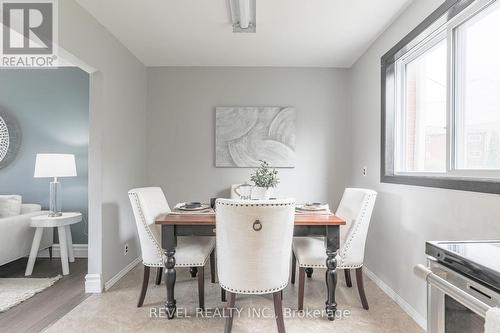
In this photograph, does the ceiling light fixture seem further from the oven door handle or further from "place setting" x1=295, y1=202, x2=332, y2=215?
the oven door handle

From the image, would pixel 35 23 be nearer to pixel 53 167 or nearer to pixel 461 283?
pixel 53 167

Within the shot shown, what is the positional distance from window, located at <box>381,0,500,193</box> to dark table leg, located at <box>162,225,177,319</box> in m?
1.87

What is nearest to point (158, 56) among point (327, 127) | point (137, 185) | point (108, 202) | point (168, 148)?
point (168, 148)

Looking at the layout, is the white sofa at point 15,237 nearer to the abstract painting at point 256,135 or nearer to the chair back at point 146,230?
the chair back at point 146,230

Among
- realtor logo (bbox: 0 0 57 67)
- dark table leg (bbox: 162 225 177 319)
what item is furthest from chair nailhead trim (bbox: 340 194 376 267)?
realtor logo (bbox: 0 0 57 67)

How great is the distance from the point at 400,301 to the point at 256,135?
2271 millimetres

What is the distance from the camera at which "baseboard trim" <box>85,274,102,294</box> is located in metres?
2.47

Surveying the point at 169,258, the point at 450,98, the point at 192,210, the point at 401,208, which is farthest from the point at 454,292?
the point at 192,210

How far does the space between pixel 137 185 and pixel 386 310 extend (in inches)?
111

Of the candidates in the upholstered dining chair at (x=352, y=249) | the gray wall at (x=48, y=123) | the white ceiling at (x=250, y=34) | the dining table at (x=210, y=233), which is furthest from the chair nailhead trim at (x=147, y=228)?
the gray wall at (x=48, y=123)

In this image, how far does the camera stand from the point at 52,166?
114 inches

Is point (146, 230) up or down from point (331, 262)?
up

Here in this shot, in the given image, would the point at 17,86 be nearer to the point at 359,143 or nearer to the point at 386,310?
the point at 359,143

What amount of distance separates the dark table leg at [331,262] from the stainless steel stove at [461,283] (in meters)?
1.01
